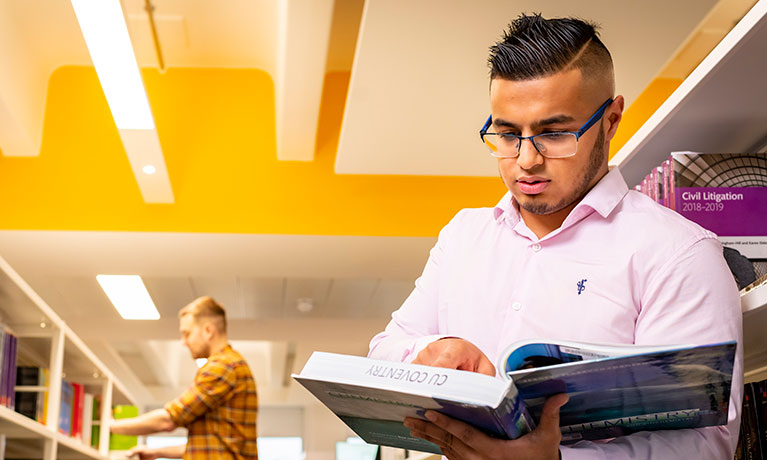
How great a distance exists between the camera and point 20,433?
348 cm

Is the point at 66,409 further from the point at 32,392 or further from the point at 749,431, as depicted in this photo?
the point at 749,431

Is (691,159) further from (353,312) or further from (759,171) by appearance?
(353,312)

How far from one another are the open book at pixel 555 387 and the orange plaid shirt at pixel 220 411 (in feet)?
9.01

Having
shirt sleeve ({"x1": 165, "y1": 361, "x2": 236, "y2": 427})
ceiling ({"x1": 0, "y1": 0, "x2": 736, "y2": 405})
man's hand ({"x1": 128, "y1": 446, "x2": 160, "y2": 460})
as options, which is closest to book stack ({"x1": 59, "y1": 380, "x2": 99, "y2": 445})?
man's hand ({"x1": 128, "y1": 446, "x2": 160, "y2": 460})

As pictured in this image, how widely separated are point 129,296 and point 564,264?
5765mm

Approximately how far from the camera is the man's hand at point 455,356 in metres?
1.08

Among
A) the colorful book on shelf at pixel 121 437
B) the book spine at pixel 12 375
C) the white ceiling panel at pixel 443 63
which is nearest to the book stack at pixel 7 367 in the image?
the book spine at pixel 12 375

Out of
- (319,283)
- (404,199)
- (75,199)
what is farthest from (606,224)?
(319,283)

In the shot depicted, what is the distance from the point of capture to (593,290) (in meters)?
1.23

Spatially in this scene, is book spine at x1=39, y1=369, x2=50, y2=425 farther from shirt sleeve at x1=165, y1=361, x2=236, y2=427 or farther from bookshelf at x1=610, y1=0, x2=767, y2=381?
bookshelf at x1=610, y1=0, x2=767, y2=381

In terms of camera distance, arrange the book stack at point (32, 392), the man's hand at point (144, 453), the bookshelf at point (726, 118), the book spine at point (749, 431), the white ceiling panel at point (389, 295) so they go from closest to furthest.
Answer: the bookshelf at point (726, 118)
the book spine at point (749, 431)
the book stack at point (32, 392)
the man's hand at point (144, 453)
the white ceiling panel at point (389, 295)

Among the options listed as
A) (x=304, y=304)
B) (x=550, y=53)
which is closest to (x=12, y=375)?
(x=550, y=53)

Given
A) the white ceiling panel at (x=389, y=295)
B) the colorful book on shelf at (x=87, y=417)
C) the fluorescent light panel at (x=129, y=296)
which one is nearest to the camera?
the colorful book on shelf at (x=87, y=417)

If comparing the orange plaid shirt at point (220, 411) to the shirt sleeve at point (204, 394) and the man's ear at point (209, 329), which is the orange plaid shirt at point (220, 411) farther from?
the man's ear at point (209, 329)
